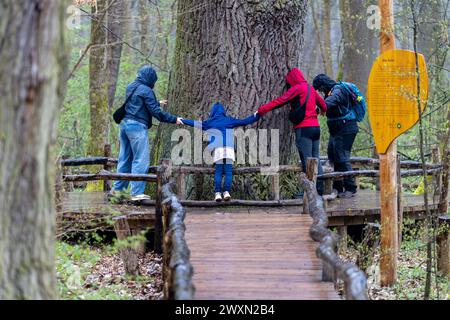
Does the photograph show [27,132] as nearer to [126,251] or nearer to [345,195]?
[126,251]

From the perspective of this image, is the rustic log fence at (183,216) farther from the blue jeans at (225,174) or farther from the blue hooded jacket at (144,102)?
the blue hooded jacket at (144,102)

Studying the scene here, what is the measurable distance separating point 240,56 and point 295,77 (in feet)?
3.24

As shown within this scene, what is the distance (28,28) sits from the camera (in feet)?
18.4

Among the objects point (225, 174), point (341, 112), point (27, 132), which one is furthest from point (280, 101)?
point (27, 132)

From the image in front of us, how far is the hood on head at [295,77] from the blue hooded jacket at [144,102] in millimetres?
1943

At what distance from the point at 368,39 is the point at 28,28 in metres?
17.1

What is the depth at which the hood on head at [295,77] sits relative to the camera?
12.2 meters

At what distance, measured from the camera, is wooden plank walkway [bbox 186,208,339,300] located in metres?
7.73

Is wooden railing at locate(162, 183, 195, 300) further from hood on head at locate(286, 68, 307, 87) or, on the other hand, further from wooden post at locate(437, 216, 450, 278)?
wooden post at locate(437, 216, 450, 278)

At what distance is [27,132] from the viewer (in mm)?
5664

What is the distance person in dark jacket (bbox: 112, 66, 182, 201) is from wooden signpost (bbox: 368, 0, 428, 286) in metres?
3.30

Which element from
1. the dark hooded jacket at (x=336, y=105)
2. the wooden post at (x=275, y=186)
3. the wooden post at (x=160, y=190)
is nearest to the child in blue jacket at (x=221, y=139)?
the wooden post at (x=275, y=186)
